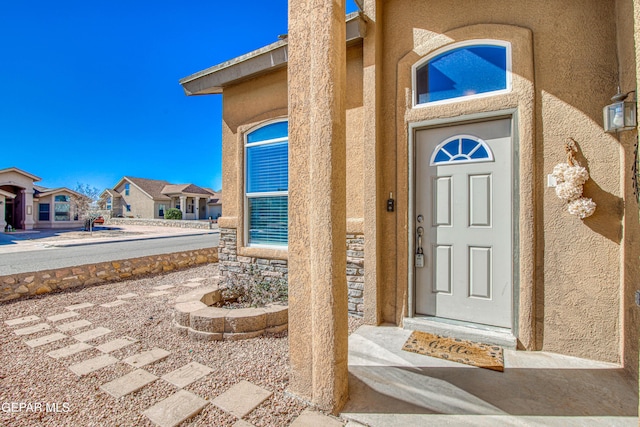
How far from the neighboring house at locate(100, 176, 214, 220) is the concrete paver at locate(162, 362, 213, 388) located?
3365cm

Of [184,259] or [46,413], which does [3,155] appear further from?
[46,413]

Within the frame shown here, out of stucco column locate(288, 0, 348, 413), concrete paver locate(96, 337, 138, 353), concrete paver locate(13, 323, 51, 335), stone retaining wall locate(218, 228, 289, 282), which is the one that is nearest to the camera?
stucco column locate(288, 0, 348, 413)

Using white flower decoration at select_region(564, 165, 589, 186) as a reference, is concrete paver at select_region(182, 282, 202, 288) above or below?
below

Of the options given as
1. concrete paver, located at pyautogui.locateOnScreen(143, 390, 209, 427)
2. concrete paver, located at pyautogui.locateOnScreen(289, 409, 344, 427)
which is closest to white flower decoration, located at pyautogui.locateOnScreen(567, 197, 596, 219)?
concrete paver, located at pyautogui.locateOnScreen(289, 409, 344, 427)

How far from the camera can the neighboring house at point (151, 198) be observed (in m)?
32.7

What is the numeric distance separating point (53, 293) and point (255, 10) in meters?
10.1

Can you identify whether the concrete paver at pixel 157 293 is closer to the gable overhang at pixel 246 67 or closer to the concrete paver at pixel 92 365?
the concrete paver at pixel 92 365

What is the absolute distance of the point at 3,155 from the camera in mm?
51406

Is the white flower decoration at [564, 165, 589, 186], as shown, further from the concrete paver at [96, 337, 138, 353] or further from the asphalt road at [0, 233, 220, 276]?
the asphalt road at [0, 233, 220, 276]

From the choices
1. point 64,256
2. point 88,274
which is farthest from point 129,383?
point 64,256

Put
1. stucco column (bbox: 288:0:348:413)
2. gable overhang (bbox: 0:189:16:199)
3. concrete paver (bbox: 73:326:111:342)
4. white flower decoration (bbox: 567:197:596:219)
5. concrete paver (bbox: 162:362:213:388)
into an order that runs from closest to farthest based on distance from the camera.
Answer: stucco column (bbox: 288:0:348:413) < concrete paver (bbox: 162:362:213:388) < white flower decoration (bbox: 567:197:596:219) < concrete paver (bbox: 73:326:111:342) < gable overhang (bbox: 0:189:16:199)

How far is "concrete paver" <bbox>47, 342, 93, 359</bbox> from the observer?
115 inches

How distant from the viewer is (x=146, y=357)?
283cm

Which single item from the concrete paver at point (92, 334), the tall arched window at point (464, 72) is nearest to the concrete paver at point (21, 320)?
the concrete paver at point (92, 334)
